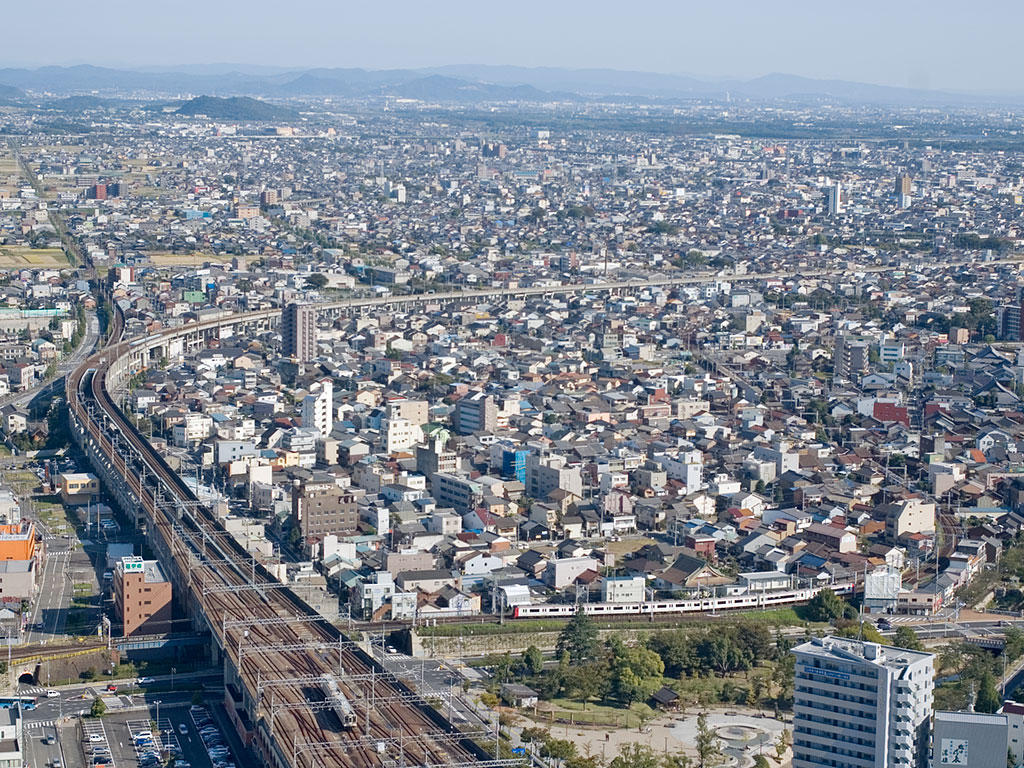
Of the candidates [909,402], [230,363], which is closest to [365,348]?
[230,363]

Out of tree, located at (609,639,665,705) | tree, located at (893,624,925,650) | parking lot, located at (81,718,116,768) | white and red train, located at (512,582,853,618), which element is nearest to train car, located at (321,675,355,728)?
parking lot, located at (81,718,116,768)

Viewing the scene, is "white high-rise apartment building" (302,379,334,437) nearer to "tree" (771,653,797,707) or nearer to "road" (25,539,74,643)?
"road" (25,539,74,643)

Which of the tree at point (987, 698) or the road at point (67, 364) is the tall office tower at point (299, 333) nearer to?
the road at point (67, 364)

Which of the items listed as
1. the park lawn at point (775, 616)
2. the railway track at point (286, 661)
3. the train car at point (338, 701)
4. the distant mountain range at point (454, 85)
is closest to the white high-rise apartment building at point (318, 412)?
the railway track at point (286, 661)

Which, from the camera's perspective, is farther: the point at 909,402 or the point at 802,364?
the point at 802,364

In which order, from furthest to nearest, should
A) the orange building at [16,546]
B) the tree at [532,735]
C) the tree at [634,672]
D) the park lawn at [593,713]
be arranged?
the orange building at [16,546], the tree at [634,672], the park lawn at [593,713], the tree at [532,735]

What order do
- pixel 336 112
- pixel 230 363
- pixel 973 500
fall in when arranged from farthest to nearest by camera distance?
pixel 336 112 < pixel 230 363 < pixel 973 500

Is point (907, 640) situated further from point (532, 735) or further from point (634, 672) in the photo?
point (532, 735)

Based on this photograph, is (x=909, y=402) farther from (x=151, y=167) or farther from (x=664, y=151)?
(x=664, y=151)
